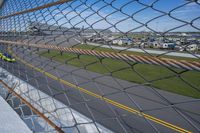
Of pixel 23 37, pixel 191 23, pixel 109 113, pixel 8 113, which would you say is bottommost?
pixel 109 113

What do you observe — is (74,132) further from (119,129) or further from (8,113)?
(119,129)

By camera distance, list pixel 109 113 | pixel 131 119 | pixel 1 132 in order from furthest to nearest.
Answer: pixel 109 113, pixel 131 119, pixel 1 132

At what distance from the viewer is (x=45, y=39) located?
5.61 feet

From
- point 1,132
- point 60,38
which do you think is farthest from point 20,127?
point 60,38

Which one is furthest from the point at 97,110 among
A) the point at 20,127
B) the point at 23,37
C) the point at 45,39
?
the point at 20,127

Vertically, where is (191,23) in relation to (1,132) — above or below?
above

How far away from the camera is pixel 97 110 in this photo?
514 cm

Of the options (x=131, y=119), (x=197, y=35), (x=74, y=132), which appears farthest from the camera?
(x=131, y=119)

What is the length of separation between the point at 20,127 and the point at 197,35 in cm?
99

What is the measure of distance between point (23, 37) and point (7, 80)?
24.5 inches

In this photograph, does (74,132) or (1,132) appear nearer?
(1,132)

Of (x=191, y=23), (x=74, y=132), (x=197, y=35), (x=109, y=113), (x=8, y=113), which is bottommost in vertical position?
(x=109, y=113)

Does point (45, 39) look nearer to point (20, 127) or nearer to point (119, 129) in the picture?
point (20, 127)

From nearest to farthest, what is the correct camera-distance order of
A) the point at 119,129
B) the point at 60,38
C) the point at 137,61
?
the point at 137,61 < the point at 60,38 < the point at 119,129
